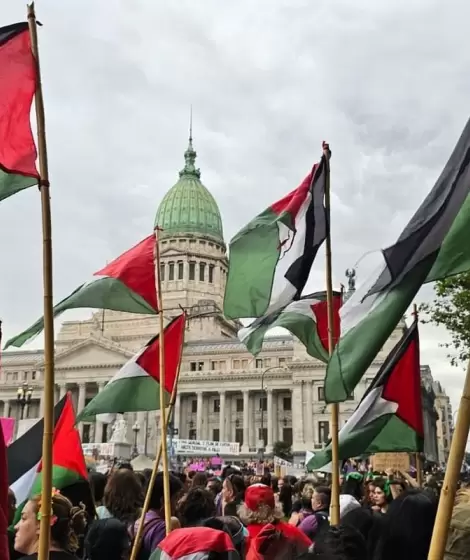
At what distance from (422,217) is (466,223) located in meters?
0.46

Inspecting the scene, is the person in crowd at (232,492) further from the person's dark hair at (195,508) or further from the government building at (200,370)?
the government building at (200,370)

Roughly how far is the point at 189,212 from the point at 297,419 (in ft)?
120

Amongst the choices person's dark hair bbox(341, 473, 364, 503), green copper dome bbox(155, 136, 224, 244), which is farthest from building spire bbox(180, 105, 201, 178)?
person's dark hair bbox(341, 473, 364, 503)

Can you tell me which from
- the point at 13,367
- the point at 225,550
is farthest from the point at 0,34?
the point at 13,367

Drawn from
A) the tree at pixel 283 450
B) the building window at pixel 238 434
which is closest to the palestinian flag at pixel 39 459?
the tree at pixel 283 450

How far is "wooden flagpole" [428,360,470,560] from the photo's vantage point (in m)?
2.53

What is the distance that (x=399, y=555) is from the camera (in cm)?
369

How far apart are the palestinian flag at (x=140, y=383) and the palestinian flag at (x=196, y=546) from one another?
12.9 ft

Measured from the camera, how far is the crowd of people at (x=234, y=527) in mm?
3398

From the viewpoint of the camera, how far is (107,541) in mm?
5227

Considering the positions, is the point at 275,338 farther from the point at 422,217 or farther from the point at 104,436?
the point at 422,217

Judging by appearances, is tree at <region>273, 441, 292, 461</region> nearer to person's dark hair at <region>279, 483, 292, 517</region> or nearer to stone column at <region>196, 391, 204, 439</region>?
stone column at <region>196, 391, 204, 439</region>

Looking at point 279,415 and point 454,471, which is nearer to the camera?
point 454,471

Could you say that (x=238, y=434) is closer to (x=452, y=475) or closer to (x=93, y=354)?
(x=93, y=354)
